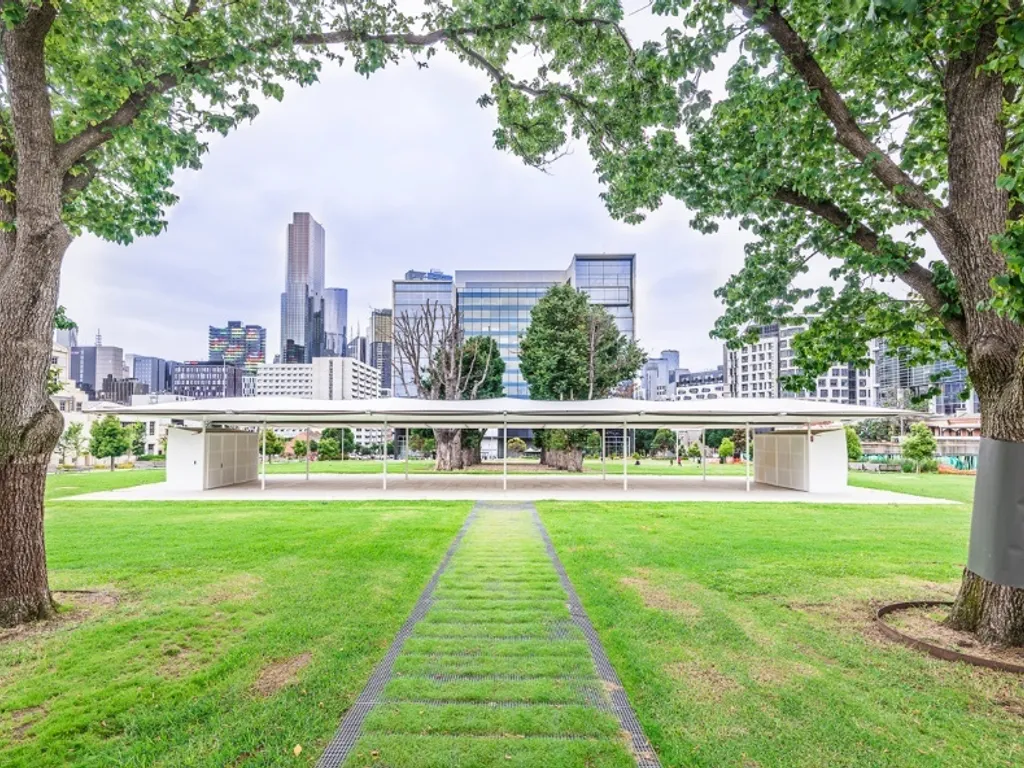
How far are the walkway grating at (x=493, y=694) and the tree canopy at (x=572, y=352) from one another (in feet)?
79.7

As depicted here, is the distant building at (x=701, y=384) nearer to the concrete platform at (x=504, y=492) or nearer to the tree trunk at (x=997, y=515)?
the concrete platform at (x=504, y=492)

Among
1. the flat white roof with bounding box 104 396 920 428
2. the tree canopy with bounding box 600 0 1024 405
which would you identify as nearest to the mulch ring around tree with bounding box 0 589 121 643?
the tree canopy with bounding box 600 0 1024 405

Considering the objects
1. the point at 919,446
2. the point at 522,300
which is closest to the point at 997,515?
the point at 919,446

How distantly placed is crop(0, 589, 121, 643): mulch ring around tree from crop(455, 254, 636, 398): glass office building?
60857 millimetres

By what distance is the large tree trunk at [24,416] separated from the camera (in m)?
4.88

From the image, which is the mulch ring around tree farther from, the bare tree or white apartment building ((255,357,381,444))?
white apartment building ((255,357,381,444))

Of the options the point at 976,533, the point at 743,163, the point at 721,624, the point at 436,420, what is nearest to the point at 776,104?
the point at 743,163

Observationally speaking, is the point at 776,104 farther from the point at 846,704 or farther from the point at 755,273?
the point at 846,704

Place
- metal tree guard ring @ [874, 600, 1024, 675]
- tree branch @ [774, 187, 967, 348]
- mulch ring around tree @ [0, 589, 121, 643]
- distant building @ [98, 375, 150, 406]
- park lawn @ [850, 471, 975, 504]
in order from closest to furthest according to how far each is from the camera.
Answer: metal tree guard ring @ [874, 600, 1024, 675], mulch ring around tree @ [0, 589, 121, 643], tree branch @ [774, 187, 967, 348], park lawn @ [850, 471, 975, 504], distant building @ [98, 375, 150, 406]

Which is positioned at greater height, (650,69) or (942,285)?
(650,69)

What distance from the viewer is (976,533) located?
458cm

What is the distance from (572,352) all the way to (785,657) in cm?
2613

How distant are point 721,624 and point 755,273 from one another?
3824 mm

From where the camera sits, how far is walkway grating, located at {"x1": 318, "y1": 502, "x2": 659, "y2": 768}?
115 inches
